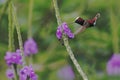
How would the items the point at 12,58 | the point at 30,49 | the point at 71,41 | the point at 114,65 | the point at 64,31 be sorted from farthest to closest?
the point at 71,41, the point at 114,65, the point at 30,49, the point at 12,58, the point at 64,31

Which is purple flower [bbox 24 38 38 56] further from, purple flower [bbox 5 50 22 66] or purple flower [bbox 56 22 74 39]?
purple flower [bbox 56 22 74 39]

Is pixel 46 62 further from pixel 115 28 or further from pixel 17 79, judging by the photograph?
pixel 17 79

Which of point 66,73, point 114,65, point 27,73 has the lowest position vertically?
point 27,73

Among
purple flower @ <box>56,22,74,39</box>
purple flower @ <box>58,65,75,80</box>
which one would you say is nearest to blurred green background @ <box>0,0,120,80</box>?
purple flower @ <box>58,65,75,80</box>

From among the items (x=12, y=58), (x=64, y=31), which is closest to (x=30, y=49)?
(x=12, y=58)

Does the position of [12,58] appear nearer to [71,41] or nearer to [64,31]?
[64,31]

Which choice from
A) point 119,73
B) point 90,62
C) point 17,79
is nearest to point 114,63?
point 119,73
